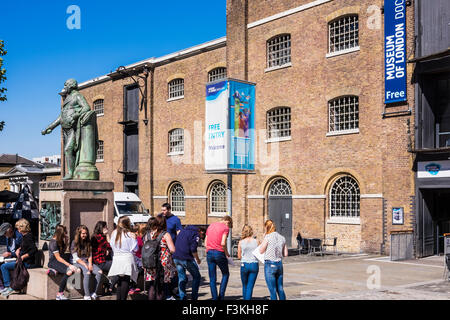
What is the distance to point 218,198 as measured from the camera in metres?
28.9

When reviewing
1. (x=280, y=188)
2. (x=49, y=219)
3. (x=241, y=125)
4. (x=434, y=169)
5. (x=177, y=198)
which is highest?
(x=241, y=125)

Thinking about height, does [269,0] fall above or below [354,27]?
above

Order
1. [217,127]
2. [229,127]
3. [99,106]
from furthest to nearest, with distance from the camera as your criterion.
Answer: [99,106] → [217,127] → [229,127]

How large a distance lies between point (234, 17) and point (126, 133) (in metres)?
12.2

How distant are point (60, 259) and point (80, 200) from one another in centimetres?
178

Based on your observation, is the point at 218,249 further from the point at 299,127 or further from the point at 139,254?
the point at 299,127

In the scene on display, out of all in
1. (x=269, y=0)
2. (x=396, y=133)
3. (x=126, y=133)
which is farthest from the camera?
(x=126, y=133)

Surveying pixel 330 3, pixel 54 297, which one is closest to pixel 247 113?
pixel 330 3

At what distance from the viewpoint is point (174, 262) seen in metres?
10.2

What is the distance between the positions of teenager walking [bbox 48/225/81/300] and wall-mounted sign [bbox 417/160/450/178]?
13.6 meters

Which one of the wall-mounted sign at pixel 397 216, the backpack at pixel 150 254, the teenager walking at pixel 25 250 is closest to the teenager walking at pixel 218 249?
the backpack at pixel 150 254

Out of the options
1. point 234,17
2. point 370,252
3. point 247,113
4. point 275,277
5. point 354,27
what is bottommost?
point 370,252

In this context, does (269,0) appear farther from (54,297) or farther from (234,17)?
(54,297)

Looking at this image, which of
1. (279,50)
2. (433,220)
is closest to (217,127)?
(279,50)
